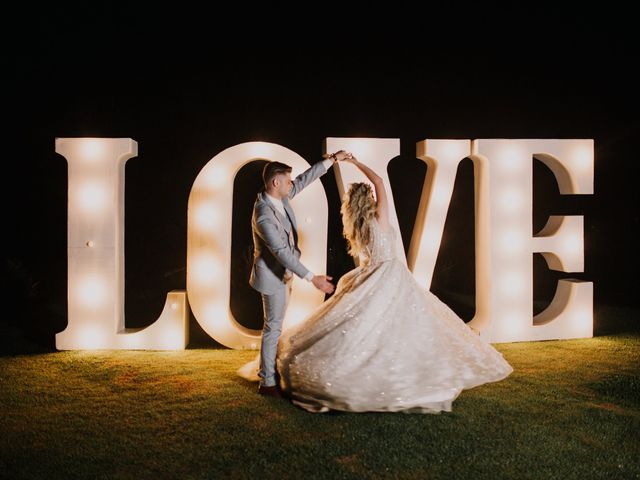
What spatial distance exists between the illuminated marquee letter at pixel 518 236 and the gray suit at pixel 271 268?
2.53 metres

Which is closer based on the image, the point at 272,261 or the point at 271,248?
the point at 271,248

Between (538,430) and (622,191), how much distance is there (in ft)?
31.0

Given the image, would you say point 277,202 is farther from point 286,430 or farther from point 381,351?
point 286,430

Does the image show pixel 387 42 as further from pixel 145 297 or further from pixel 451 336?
pixel 451 336

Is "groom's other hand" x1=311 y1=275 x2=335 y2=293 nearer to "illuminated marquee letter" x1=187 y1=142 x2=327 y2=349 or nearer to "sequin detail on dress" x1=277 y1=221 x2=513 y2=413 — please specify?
"sequin detail on dress" x1=277 y1=221 x2=513 y2=413

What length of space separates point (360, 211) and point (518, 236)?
241 cm

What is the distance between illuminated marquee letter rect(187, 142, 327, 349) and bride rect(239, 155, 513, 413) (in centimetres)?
107

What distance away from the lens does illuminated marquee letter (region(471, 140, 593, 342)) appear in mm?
5782

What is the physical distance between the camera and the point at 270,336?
4.16 metres

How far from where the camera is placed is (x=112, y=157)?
5.44 m

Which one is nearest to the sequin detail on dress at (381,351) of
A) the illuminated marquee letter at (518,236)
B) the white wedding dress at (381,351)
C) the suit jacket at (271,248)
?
the white wedding dress at (381,351)

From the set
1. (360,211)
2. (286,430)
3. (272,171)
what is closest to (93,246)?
(272,171)

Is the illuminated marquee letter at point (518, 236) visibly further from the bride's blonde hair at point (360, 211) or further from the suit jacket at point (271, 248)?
the suit jacket at point (271, 248)

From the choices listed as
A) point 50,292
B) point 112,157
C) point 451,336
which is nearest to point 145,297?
point 50,292
